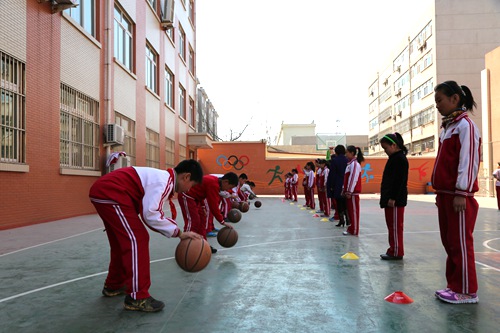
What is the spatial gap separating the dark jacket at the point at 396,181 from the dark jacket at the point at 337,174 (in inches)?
176

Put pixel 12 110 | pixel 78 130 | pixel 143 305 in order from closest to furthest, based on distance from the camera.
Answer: pixel 143 305 → pixel 12 110 → pixel 78 130

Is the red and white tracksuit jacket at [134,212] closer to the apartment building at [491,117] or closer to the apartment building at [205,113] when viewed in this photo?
the apartment building at [491,117]

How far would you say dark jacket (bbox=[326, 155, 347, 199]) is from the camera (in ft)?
34.9

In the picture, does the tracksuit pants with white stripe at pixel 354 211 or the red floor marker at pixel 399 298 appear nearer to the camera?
the red floor marker at pixel 399 298

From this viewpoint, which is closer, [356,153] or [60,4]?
[356,153]

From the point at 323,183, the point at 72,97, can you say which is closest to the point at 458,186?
the point at 323,183

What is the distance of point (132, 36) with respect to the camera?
1775 cm

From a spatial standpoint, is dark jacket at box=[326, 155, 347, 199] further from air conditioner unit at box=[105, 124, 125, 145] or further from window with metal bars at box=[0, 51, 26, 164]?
window with metal bars at box=[0, 51, 26, 164]

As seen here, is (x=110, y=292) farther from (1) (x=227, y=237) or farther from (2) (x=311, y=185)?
(2) (x=311, y=185)

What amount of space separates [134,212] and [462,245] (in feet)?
10.2

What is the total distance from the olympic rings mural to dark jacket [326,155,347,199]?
21.8m

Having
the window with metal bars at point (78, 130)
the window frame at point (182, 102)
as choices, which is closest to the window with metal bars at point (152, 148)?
the window with metal bars at point (78, 130)

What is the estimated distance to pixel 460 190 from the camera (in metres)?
3.85

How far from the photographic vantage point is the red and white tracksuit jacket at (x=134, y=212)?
3.63m
